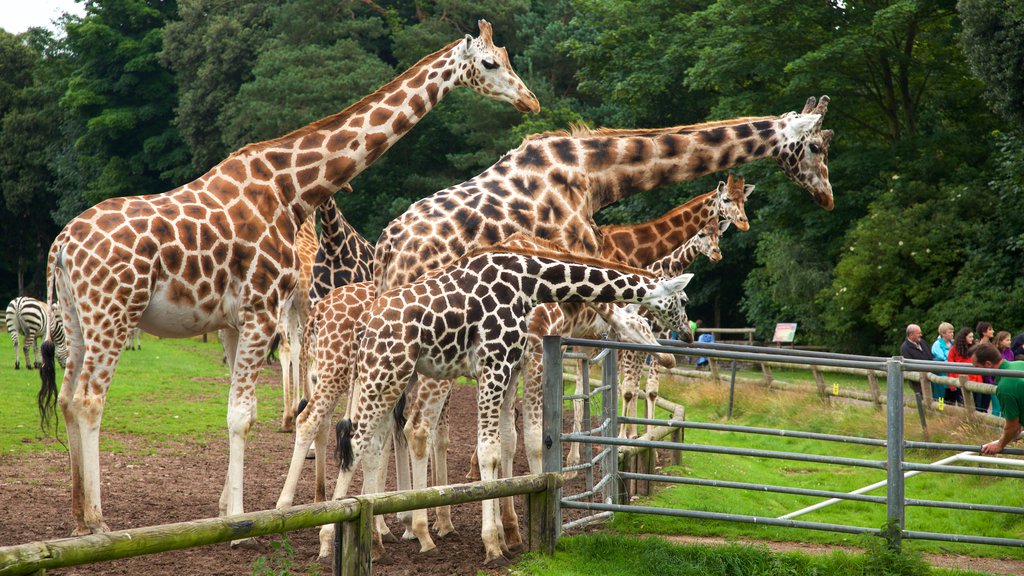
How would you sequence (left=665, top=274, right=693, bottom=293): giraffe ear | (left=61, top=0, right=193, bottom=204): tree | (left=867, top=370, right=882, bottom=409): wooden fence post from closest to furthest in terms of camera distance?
(left=665, top=274, right=693, bottom=293): giraffe ear
(left=867, top=370, right=882, bottom=409): wooden fence post
(left=61, top=0, right=193, bottom=204): tree

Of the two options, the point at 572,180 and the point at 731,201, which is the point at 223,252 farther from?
the point at 731,201

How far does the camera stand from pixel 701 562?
7.09 m

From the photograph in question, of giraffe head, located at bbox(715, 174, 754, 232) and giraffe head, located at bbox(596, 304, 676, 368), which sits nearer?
giraffe head, located at bbox(596, 304, 676, 368)

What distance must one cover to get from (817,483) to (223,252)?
7.55m

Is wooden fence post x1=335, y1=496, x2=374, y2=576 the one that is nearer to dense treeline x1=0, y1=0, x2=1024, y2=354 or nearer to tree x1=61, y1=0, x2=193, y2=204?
dense treeline x1=0, y1=0, x2=1024, y2=354

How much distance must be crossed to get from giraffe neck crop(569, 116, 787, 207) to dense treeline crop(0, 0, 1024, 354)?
1211 cm

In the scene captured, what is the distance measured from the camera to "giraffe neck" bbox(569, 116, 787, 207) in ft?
29.6

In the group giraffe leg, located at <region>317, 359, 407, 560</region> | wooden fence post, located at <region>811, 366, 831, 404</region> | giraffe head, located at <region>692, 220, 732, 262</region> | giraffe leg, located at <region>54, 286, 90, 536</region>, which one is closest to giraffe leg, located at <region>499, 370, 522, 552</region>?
giraffe leg, located at <region>317, 359, 407, 560</region>

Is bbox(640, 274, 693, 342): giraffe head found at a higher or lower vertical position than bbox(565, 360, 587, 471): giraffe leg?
higher

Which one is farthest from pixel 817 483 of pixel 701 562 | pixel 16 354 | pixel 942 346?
pixel 16 354

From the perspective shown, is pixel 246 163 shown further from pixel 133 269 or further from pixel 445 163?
pixel 445 163

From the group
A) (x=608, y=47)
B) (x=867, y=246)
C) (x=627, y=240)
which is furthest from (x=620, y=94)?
(x=627, y=240)

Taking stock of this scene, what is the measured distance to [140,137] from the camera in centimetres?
4969

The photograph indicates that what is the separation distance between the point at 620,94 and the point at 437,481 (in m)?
24.7
